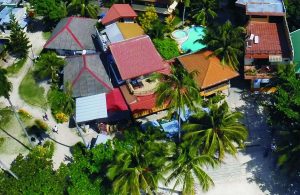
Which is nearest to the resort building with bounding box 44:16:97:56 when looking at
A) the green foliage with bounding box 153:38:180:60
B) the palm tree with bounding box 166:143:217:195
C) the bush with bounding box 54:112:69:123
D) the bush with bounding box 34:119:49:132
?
the green foliage with bounding box 153:38:180:60

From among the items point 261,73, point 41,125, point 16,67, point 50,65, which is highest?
point 50,65

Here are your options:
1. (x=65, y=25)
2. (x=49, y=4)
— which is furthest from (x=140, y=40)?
(x=49, y=4)

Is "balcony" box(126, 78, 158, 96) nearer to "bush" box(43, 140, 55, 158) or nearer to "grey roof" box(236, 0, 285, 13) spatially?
"bush" box(43, 140, 55, 158)

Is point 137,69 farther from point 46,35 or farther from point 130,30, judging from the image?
point 46,35

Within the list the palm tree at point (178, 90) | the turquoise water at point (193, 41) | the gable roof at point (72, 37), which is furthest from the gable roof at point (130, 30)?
the palm tree at point (178, 90)

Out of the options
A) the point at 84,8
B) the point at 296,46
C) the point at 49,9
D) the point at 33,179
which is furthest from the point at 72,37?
the point at 296,46

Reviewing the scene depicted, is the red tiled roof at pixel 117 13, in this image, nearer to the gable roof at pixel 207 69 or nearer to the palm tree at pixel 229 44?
the gable roof at pixel 207 69
